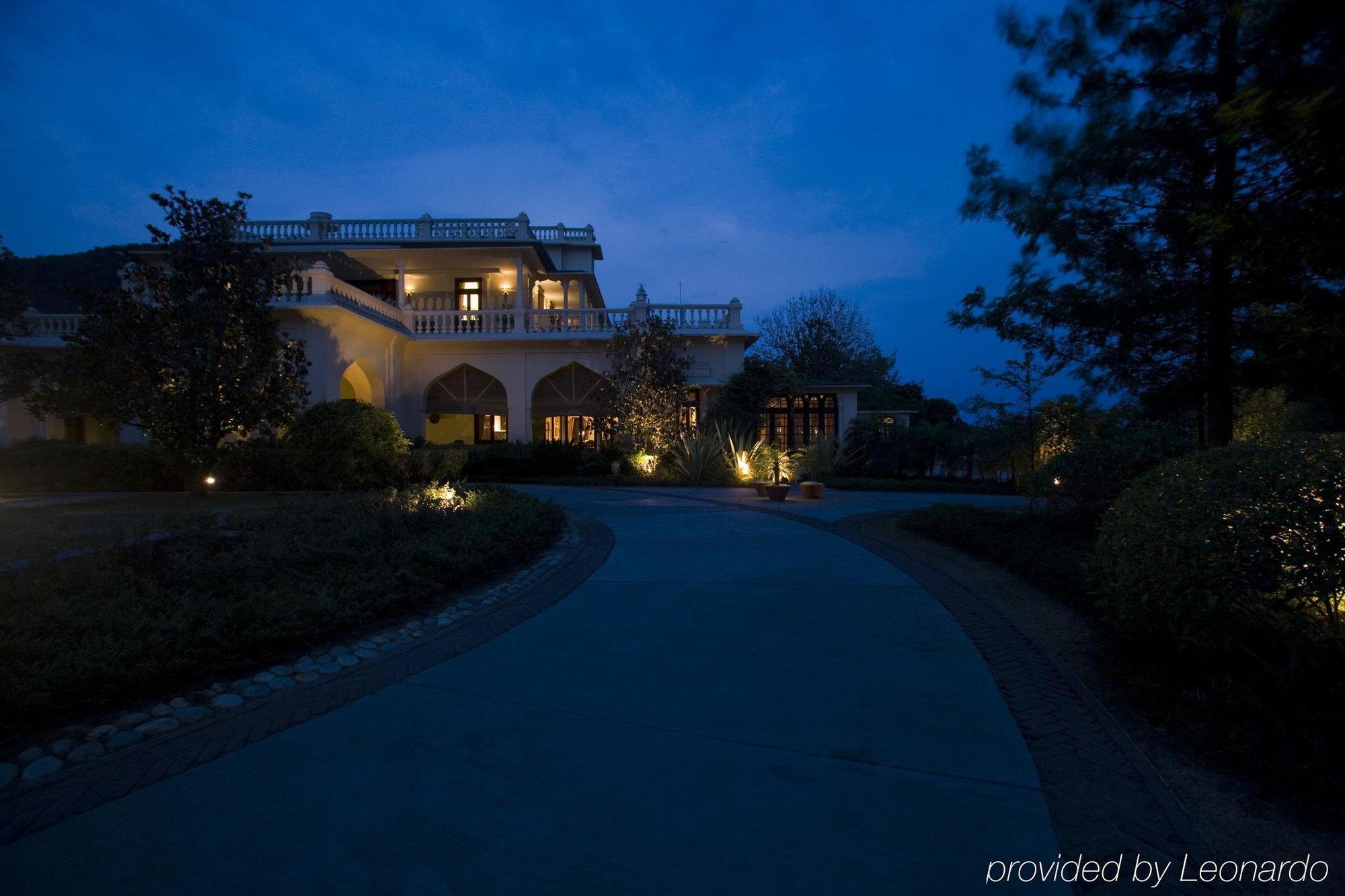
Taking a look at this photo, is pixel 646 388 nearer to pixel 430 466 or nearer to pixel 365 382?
pixel 430 466

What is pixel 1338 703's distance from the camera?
3184 mm

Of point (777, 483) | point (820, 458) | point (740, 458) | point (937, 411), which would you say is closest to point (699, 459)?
point (740, 458)

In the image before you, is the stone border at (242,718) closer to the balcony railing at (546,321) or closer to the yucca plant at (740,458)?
the yucca plant at (740,458)

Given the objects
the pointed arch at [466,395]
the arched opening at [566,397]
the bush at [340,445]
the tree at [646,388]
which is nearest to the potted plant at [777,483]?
the tree at [646,388]

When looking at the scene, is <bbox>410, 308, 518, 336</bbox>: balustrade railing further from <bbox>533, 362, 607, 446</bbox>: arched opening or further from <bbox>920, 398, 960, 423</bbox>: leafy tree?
<bbox>920, 398, 960, 423</bbox>: leafy tree

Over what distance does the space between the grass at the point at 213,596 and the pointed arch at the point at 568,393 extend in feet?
48.4

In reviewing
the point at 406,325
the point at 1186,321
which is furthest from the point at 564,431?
the point at 1186,321

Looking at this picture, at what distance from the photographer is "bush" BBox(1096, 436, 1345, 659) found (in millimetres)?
3283

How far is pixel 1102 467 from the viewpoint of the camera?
24.6ft

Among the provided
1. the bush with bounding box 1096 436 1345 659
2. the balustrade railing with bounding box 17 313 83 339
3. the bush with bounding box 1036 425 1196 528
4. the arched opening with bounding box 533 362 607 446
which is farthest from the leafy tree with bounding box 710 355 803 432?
the balustrade railing with bounding box 17 313 83 339

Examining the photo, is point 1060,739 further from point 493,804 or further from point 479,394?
point 479,394

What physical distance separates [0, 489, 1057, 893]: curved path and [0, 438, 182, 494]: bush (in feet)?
48.8

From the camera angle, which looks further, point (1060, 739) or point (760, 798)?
point (1060, 739)

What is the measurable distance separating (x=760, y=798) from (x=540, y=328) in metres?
20.3
